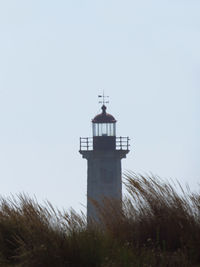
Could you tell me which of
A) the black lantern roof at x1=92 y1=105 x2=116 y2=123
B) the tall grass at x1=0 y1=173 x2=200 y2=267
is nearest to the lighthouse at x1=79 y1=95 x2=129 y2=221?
the black lantern roof at x1=92 y1=105 x2=116 y2=123

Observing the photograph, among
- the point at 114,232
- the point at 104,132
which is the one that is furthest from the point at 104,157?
the point at 114,232

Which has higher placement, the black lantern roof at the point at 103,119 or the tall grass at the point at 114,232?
the black lantern roof at the point at 103,119

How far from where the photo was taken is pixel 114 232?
327 inches

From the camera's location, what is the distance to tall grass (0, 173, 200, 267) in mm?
7312

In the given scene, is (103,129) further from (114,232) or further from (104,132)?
(114,232)

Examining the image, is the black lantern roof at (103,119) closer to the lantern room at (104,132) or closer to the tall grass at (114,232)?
the lantern room at (104,132)

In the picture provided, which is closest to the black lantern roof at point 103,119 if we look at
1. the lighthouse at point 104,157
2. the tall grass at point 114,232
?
the lighthouse at point 104,157

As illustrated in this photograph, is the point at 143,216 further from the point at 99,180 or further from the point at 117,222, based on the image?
the point at 99,180

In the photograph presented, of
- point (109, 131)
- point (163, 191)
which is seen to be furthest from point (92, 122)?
point (163, 191)

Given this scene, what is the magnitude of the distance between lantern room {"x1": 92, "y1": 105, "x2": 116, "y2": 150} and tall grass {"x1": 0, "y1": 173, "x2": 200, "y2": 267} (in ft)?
94.4

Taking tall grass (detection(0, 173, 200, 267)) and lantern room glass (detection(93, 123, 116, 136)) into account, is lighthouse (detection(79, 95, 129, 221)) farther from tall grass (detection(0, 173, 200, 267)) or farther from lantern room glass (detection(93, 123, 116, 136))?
tall grass (detection(0, 173, 200, 267))

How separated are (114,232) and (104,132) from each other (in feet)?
98.5

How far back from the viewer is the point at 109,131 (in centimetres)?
3834

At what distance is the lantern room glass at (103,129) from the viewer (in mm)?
38125
